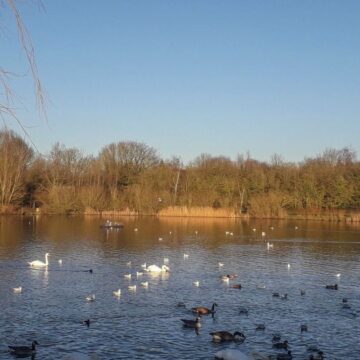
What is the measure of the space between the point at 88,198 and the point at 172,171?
13947 millimetres

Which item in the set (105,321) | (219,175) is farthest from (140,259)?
(219,175)

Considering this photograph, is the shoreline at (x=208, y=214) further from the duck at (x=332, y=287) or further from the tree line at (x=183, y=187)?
the duck at (x=332, y=287)

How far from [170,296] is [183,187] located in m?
53.3

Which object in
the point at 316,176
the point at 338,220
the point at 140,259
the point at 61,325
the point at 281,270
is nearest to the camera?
the point at 61,325

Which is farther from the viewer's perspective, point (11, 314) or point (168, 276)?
point (168, 276)

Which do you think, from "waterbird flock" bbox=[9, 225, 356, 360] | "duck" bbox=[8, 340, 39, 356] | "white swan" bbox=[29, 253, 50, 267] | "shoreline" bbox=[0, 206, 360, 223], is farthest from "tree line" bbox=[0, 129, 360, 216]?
"duck" bbox=[8, 340, 39, 356]

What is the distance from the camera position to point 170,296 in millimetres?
21625

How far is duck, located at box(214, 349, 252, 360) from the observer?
13.4 metres

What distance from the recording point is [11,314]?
1798 centimetres

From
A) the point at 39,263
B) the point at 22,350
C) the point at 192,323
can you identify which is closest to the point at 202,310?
the point at 192,323

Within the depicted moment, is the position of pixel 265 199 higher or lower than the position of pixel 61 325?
higher

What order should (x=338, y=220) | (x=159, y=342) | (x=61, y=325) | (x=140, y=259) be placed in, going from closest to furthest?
(x=159, y=342) → (x=61, y=325) → (x=140, y=259) → (x=338, y=220)

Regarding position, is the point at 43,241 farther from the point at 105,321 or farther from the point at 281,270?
the point at 105,321

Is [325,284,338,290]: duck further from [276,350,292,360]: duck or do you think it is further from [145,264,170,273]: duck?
[276,350,292,360]: duck
